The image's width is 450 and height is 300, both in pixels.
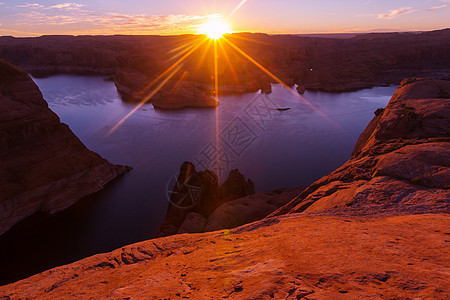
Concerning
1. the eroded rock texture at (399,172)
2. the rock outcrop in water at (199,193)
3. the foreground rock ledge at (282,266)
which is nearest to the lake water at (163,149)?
the rock outcrop in water at (199,193)

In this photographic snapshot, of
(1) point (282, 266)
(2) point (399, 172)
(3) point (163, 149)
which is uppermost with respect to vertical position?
(2) point (399, 172)

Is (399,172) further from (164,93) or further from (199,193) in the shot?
(164,93)

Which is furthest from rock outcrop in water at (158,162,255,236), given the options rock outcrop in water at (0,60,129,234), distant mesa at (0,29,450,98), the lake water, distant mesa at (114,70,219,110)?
distant mesa at (0,29,450,98)

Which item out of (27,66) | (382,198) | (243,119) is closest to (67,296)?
(382,198)

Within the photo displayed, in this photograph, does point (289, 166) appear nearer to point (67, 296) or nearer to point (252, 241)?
point (252, 241)

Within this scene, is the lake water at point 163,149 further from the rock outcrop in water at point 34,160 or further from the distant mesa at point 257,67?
the distant mesa at point 257,67

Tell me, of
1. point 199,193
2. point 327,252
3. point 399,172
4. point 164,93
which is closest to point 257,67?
point 164,93
